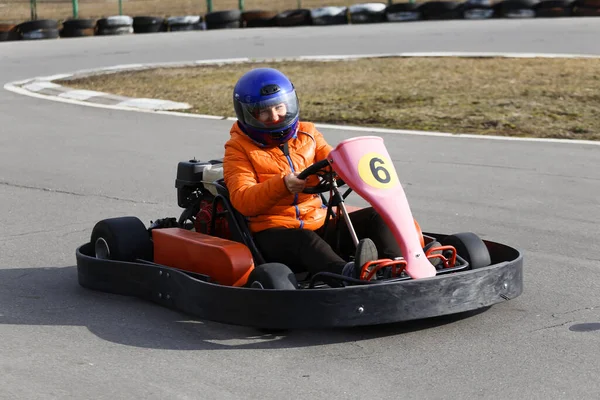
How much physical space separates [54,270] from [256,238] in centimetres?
137

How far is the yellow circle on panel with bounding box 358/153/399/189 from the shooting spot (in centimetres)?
456

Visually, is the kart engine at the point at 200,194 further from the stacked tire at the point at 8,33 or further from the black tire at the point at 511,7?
the black tire at the point at 511,7

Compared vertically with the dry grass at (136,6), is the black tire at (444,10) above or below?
above

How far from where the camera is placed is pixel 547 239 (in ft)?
20.0

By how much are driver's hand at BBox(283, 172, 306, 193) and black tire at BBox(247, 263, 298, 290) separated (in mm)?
348

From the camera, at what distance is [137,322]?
469cm

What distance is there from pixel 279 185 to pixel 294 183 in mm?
83

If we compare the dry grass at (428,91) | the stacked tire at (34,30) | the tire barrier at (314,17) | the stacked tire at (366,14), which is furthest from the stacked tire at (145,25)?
the dry grass at (428,91)

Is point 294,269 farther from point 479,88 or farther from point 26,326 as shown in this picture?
point 479,88

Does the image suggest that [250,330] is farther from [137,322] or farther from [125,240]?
[125,240]

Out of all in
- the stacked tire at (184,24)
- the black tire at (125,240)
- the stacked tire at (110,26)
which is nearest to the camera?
the black tire at (125,240)

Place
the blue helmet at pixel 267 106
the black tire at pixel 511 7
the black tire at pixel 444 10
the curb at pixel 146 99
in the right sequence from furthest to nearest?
the black tire at pixel 444 10 → the black tire at pixel 511 7 → the curb at pixel 146 99 → the blue helmet at pixel 267 106

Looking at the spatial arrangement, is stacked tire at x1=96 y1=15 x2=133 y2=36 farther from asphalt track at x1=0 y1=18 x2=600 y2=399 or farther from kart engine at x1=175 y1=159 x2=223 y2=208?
kart engine at x1=175 y1=159 x2=223 y2=208

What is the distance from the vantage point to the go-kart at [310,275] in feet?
13.8
